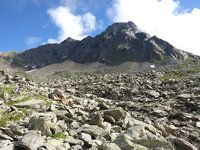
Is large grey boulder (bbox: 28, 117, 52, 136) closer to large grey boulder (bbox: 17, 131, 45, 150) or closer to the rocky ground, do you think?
the rocky ground

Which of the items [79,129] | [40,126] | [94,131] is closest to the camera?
[40,126]

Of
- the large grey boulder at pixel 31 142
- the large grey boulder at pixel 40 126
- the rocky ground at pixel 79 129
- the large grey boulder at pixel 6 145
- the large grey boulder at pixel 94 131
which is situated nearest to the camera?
the large grey boulder at pixel 6 145

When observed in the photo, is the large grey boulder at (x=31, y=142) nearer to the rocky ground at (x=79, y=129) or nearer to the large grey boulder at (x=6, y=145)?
the rocky ground at (x=79, y=129)

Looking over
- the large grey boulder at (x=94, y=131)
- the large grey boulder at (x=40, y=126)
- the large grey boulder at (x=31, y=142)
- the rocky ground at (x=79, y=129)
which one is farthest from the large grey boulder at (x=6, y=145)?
the large grey boulder at (x=94, y=131)

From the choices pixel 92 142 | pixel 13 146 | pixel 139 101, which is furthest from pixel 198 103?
pixel 13 146

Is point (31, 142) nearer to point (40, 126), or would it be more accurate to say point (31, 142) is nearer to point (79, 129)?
point (40, 126)

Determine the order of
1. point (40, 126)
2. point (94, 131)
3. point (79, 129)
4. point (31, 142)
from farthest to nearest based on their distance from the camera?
point (79, 129) < point (94, 131) < point (40, 126) < point (31, 142)

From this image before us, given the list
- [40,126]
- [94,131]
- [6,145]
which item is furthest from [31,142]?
[94,131]

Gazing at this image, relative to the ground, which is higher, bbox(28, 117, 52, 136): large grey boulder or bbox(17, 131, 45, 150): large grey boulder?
bbox(28, 117, 52, 136): large grey boulder

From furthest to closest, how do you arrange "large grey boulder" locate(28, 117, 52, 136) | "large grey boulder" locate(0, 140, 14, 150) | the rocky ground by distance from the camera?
1. "large grey boulder" locate(28, 117, 52, 136)
2. the rocky ground
3. "large grey boulder" locate(0, 140, 14, 150)

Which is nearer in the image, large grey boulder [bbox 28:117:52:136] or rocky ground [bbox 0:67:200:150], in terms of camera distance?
rocky ground [bbox 0:67:200:150]

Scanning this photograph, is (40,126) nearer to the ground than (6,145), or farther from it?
farther from it

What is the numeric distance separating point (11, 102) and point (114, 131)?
9.16 meters

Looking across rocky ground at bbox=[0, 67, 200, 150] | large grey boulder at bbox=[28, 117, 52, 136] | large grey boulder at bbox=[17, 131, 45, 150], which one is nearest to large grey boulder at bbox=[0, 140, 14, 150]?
rocky ground at bbox=[0, 67, 200, 150]
